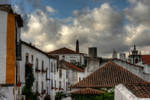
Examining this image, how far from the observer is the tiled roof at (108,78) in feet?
74.4

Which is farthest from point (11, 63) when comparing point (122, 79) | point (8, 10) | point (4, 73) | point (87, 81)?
point (122, 79)

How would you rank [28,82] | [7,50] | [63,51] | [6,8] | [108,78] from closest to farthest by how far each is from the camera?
1. [7,50]
2. [6,8]
3. [28,82]
4. [108,78]
5. [63,51]

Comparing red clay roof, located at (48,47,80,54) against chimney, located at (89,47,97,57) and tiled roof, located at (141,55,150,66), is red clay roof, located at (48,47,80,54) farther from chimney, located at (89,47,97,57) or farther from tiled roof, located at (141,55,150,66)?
chimney, located at (89,47,97,57)

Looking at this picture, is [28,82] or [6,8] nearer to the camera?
[6,8]

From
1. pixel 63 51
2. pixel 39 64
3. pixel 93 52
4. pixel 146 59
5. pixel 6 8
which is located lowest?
pixel 39 64

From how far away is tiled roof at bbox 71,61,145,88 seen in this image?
2269 cm

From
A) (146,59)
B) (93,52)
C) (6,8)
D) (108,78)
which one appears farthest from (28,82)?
(146,59)

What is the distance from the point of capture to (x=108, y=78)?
23.7 meters

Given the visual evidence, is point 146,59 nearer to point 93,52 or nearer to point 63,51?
point 63,51

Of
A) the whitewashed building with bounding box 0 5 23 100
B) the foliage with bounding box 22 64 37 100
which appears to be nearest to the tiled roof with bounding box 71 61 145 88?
the foliage with bounding box 22 64 37 100

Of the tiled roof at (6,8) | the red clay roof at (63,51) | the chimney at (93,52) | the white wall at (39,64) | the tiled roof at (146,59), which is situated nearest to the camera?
the tiled roof at (6,8)

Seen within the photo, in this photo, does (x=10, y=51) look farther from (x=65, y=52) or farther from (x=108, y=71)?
(x=65, y=52)

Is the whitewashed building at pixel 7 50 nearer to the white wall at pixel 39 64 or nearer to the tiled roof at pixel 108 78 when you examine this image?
the white wall at pixel 39 64

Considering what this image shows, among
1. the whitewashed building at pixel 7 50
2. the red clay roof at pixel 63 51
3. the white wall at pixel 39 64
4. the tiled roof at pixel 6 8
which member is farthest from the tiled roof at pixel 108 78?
the red clay roof at pixel 63 51
